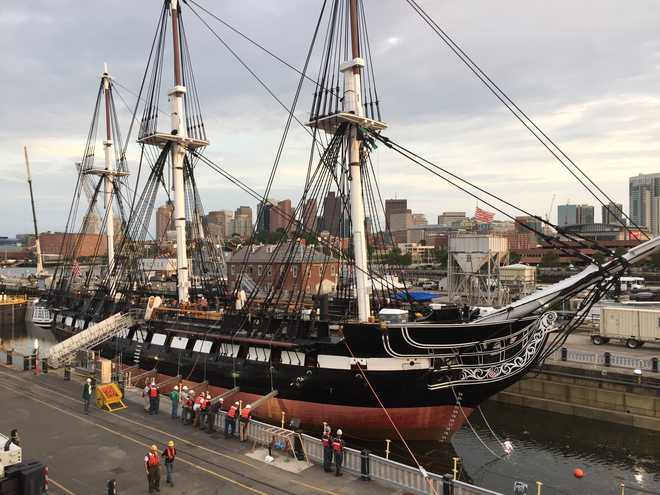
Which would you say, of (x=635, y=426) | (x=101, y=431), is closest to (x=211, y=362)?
(x=101, y=431)

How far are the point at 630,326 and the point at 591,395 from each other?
25.3ft

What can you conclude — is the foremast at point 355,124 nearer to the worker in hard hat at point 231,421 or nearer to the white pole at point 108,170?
the worker in hard hat at point 231,421

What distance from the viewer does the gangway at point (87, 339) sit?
24984 millimetres

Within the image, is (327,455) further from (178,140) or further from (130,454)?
(178,140)

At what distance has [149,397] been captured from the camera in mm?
18094

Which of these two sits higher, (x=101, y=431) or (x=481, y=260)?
(x=481, y=260)

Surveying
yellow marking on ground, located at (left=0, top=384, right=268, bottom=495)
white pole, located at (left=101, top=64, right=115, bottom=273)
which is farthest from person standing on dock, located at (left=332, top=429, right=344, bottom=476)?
white pole, located at (left=101, top=64, right=115, bottom=273)

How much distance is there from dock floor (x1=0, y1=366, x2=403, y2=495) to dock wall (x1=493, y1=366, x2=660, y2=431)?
11575mm

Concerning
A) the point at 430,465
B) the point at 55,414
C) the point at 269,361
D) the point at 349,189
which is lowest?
the point at 430,465

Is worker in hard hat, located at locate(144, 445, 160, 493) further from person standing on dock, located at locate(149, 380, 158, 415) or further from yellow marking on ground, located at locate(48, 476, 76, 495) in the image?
person standing on dock, located at locate(149, 380, 158, 415)

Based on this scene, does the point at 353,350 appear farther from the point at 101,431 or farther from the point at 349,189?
the point at 101,431

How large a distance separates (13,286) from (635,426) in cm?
9177

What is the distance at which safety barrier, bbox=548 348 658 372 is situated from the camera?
22062 millimetres

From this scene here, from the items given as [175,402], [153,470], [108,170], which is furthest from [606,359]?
[108,170]
